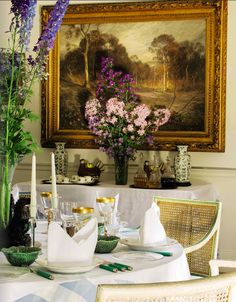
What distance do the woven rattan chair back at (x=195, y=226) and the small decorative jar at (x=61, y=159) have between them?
1.80 metres

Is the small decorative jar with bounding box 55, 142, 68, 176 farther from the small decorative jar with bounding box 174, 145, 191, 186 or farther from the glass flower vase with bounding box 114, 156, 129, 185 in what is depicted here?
the small decorative jar with bounding box 174, 145, 191, 186

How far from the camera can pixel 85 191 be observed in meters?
4.49

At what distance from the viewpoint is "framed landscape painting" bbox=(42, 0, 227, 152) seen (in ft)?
16.3

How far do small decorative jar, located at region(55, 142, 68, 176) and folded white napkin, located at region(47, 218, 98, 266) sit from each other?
3070 mm

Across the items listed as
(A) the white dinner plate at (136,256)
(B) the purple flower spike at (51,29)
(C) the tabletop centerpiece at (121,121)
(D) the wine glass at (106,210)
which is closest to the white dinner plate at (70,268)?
(A) the white dinner plate at (136,256)

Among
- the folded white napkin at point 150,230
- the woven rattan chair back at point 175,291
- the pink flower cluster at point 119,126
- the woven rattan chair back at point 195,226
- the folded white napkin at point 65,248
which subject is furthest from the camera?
the pink flower cluster at point 119,126

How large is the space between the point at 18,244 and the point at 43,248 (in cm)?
15

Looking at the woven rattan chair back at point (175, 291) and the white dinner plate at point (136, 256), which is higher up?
the woven rattan chair back at point (175, 291)

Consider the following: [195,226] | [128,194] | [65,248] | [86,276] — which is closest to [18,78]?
[65,248]

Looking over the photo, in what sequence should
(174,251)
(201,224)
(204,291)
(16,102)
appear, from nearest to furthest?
(204,291) → (16,102) → (174,251) → (201,224)

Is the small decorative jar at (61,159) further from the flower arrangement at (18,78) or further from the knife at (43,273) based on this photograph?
the knife at (43,273)

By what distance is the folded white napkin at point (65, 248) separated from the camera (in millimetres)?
1901

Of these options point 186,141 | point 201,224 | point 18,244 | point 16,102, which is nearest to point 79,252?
point 18,244

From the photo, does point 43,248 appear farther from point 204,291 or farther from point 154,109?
point 154,109
